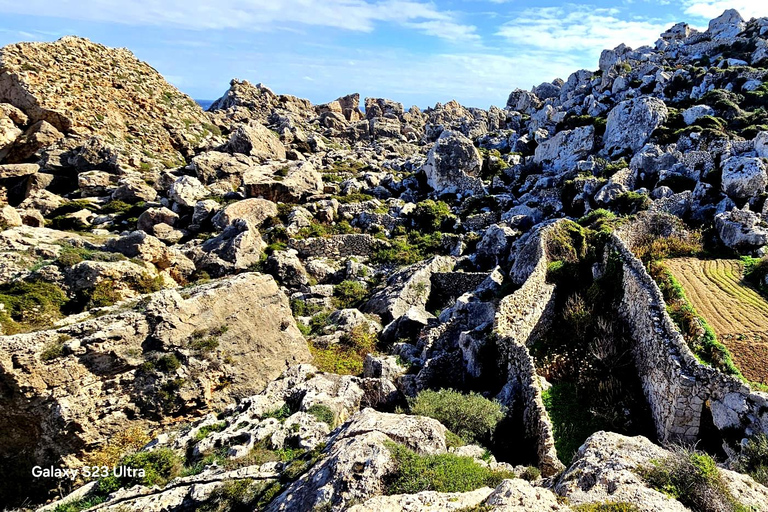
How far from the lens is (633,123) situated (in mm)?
35688

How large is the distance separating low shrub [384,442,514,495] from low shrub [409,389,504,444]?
2.68m

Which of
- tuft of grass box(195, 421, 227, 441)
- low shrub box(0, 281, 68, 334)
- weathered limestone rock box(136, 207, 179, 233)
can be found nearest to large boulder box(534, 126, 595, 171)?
weathered limestone rock box(136, 207, 179, 233)

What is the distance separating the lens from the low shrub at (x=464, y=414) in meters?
9.23

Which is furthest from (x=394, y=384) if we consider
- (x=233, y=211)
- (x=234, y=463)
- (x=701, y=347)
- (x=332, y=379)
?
(x=233, y=211)

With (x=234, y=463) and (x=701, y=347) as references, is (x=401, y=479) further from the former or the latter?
(x=701, y=347)

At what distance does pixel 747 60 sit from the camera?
50.6m

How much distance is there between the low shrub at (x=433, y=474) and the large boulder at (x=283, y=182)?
28204mm

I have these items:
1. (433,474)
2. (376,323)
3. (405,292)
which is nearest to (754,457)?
(433,474)

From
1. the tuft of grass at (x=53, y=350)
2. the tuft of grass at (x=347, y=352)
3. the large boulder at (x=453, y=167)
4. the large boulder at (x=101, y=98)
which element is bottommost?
the tuft of grass at (x=347, y=352)

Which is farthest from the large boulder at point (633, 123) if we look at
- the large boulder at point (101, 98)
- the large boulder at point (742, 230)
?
the large boulder at point (101, 98)

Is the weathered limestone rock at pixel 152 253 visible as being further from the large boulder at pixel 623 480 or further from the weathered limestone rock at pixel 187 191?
the large boulder at pixel 623 480

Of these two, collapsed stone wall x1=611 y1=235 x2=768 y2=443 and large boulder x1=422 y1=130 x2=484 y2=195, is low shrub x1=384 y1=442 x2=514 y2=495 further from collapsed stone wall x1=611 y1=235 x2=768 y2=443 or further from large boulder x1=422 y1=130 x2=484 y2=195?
large boulder x1=422 y1=130 x2=484 y2=195

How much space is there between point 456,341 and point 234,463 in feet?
30.6

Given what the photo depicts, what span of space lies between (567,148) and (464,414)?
36.6 meters
